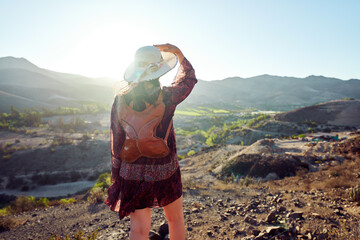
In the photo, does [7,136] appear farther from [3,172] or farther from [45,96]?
[45,96]

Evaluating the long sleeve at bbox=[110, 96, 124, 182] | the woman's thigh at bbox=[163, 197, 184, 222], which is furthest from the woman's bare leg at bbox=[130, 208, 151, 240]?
the long sleeve at bbox=[110, 96, 124, 182]

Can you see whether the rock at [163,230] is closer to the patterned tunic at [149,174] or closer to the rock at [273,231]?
the rock at [273,231]

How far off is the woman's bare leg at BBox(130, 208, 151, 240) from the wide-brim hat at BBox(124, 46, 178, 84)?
1.03 metres

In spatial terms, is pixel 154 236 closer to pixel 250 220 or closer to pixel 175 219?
pixel 175 219

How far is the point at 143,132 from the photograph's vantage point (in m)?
1.64

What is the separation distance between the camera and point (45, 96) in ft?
270

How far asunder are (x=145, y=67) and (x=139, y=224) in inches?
47.5

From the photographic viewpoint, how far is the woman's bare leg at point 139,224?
1660mm

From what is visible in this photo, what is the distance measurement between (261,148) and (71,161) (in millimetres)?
18115

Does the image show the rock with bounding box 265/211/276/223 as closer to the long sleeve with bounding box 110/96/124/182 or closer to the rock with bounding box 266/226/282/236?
the rock with bounding box 266/226/282/236

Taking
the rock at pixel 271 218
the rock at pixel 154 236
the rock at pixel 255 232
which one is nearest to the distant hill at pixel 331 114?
the rock at pixel 271 218

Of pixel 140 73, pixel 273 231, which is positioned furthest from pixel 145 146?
pixel 273 231

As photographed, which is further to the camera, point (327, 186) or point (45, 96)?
point (45, 96)

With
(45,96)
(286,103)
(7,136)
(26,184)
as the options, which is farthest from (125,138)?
(286,103)
